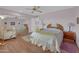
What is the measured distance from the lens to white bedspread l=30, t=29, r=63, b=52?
2021 millimetres

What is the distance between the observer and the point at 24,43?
6.64 feet

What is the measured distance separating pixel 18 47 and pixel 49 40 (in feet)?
1.54

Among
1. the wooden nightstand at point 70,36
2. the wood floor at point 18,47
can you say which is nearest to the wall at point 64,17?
the wooden nightstand at point 70,36

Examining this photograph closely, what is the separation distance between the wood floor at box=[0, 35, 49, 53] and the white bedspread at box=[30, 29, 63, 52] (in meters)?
0.08

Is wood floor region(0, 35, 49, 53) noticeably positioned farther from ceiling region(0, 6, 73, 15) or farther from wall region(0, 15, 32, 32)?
ceiling region(0, 6, 73, 15)

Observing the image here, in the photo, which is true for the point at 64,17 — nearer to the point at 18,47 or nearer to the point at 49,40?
the point at 49,40

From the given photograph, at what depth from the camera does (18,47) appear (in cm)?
204

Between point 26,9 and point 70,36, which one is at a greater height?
point 26,9

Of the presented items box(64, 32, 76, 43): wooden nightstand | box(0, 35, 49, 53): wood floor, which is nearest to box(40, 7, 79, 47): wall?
box(64, 32, 76, 43): wooden nightstand

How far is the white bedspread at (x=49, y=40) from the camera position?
2.02 m

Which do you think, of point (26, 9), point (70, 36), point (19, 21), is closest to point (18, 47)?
point (19, 21)
